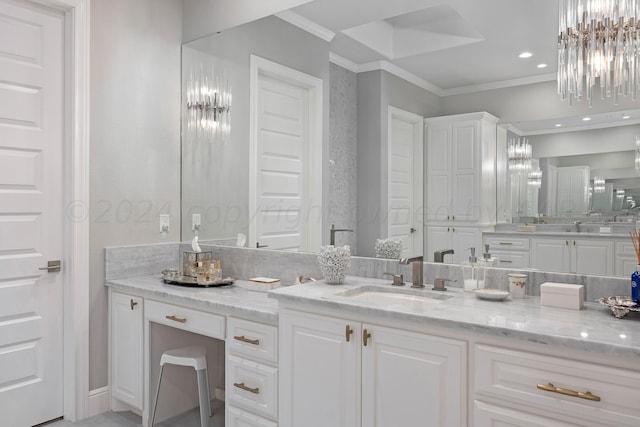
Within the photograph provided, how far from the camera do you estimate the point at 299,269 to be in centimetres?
262

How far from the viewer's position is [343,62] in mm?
2457

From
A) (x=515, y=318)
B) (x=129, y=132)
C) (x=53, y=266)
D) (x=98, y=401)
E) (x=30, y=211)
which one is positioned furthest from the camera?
(x=129, y=132)

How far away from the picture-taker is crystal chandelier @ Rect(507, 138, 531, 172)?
1.94 m

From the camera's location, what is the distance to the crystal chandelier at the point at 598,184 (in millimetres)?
1756

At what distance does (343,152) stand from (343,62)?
487mm

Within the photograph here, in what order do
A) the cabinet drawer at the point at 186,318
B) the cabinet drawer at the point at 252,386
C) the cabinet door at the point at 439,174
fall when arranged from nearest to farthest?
the cabinet drawer at the point at 252,386
the cabinet door at the point at 439,174
the cabinet drawer at the point at 186,318

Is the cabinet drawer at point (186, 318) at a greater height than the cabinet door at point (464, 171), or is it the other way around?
the cabinet door at point (464, 171)

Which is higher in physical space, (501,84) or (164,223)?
(501,84)

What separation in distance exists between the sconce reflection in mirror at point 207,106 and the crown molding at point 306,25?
0.59 metres

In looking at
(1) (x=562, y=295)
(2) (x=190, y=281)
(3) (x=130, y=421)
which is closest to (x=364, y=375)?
(1) (x=562, y=295)

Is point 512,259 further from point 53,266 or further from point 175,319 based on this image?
point 53,266

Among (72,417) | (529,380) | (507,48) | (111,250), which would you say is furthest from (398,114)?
(72,417)

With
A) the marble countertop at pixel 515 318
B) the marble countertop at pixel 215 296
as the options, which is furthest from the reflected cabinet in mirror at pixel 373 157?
the marble countertop at pixel 215 296

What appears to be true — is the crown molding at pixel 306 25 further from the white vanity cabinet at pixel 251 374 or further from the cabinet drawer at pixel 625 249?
the cabinet drawer at pixel 625 249
